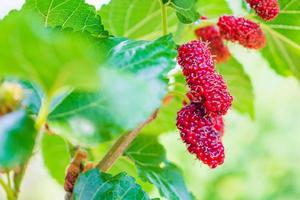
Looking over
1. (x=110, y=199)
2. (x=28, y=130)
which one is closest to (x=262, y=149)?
(x=110, y=199)

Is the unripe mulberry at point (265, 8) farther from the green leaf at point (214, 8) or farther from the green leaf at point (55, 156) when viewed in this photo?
the green leaf at point (55, 156)

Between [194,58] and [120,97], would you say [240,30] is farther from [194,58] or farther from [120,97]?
[120,97]

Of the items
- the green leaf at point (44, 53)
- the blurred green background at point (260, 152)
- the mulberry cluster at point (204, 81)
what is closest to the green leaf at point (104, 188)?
the mulberry cluster at point (204, 81)

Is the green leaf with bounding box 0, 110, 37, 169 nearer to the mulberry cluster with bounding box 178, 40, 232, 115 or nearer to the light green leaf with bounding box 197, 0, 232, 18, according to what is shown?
the mulberry cluster with bounding box 178, 40, 232, 115

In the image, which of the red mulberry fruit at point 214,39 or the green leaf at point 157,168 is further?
the red mulberry fruit at point 214,39

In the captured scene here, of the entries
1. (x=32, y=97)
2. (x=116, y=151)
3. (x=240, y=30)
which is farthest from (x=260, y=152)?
(x=32, y=97)

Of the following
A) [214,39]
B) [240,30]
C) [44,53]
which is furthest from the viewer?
[214,39]
